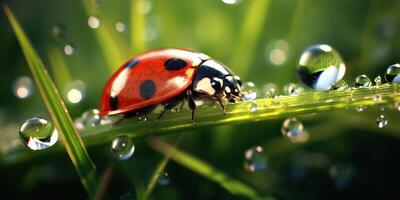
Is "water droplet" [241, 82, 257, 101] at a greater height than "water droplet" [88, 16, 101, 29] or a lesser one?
lesser

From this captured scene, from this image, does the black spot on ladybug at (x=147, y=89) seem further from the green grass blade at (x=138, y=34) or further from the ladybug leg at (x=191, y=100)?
the green grass blade at (x=138, y=34)

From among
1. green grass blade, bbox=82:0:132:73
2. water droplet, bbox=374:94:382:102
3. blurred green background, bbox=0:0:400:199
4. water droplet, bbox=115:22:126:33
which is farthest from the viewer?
water droplet, bbox=115:22:126:33

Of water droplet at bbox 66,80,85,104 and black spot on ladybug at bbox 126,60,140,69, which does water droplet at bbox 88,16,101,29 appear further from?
black spot on ladybug at bbox 126,60,140,69

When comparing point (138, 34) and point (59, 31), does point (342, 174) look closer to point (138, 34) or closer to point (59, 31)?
point (138, 34)

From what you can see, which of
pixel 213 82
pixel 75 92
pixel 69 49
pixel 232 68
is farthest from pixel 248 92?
pixel 69 49

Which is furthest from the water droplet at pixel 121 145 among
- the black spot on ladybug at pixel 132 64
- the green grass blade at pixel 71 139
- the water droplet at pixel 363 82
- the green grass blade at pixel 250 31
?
the green grass blade at pixel 250 31

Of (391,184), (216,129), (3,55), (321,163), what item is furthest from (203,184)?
(3,55)

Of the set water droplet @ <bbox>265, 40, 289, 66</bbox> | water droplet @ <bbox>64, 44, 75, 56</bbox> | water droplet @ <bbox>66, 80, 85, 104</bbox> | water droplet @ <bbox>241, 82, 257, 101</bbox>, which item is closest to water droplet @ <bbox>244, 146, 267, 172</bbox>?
water droplet @ <bbox>241, 82, 257, 101</bbox>

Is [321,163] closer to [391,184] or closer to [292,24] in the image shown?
[391,184]
